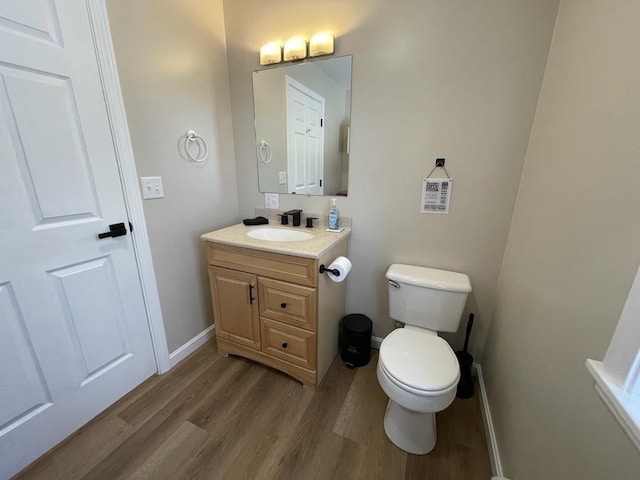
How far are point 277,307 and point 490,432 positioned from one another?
1246 millimetres

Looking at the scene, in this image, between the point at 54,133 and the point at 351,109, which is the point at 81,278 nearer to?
the point at 54,133

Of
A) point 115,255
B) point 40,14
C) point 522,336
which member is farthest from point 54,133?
point 522,336

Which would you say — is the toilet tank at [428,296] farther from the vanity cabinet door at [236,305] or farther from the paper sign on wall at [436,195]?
the vanity cabinet door at [236,305]

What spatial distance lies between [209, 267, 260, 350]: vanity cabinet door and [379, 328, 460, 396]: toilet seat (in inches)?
31.8

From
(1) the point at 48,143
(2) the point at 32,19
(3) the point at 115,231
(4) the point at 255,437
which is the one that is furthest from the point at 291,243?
(2) the point at 32,19

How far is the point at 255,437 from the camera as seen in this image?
51.1 inches

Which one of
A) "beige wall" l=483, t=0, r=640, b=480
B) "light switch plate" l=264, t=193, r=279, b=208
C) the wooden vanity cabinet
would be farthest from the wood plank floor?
"light switch plate" l=264, t=193, r=279, b=208

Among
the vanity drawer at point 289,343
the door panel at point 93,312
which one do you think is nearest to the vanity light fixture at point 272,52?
the door panel at point 93,312

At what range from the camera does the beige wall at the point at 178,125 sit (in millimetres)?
1339

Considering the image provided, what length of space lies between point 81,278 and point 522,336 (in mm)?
2025

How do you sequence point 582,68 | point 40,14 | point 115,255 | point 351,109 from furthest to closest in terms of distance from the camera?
point 351,109 < point 115,255 < point 40,14 < point 582,68

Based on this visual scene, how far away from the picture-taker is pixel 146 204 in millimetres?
1457

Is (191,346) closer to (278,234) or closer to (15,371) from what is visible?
(15,371)

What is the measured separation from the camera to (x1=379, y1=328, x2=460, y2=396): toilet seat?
3.53ft
